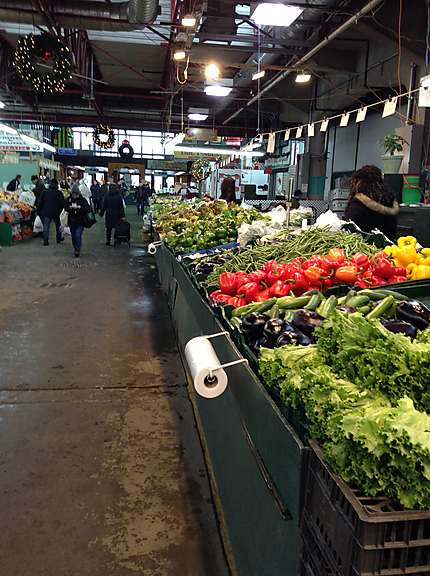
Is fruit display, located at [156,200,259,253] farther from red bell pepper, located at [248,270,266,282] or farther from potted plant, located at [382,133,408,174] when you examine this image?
potted plant, located at [382,133,408,174]

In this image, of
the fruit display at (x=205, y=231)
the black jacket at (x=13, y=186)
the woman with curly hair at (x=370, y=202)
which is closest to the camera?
the woman with curly hair at (x=370, y=202)

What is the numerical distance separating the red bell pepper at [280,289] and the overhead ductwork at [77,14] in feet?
20.0

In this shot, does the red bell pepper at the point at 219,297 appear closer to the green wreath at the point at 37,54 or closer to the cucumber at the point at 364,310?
the cucumber at the point at 364,310

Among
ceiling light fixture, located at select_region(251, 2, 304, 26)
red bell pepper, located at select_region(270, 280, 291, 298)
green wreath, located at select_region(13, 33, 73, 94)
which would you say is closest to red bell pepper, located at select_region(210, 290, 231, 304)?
red bell pepper, located at select_region(270, 280, 291, 298)

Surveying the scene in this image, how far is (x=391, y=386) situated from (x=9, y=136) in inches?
696

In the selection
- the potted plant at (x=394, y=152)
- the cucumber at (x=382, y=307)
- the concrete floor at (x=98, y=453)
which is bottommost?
the concrete floor at (x=98, y=453)

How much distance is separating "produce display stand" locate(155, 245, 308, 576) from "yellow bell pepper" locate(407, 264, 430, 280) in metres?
1.27

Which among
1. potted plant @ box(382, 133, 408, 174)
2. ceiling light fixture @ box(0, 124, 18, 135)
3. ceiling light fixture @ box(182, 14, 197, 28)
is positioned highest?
ceiling light fixture @ box(182, 14, 197, 28)

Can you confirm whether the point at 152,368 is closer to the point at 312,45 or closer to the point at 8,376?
the point at 8,376

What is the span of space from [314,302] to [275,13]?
15.3 ft

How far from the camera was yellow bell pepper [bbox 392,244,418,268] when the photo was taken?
330 cm

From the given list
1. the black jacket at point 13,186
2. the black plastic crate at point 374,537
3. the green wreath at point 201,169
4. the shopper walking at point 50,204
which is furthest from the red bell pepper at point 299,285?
the green wreath at point 201,169

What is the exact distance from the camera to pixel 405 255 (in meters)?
3.31

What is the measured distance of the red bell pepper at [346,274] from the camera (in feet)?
9.75
